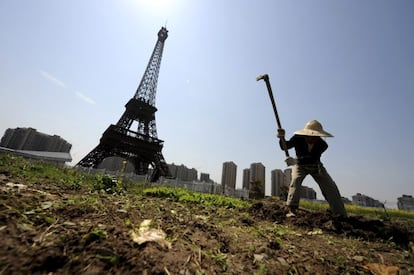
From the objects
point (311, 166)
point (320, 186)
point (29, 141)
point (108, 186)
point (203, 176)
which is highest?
point (29, 141)

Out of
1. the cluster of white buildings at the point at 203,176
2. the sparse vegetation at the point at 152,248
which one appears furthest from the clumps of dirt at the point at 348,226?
the cluster of white buildings at the point at 203,176

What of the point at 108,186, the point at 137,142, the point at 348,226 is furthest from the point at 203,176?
the point at 348,226

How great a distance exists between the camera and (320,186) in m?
4.47

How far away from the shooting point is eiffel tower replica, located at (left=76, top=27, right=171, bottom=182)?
84.8ft

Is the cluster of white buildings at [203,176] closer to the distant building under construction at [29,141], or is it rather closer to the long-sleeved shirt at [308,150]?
the distant building under construction at [29,141]

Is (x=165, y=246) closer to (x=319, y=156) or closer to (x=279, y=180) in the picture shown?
(x=319, y=156)

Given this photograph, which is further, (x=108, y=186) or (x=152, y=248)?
(x=108, y=186)

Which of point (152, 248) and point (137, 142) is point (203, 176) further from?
point (152, 248)

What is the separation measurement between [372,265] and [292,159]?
3.42m

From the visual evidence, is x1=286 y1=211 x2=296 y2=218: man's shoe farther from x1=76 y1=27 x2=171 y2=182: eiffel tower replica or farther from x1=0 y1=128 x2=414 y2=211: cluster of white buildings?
x1=0 y1=128 x2=414 y2=211: cluster of white buildings

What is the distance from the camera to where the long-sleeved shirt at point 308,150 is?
4.57 m

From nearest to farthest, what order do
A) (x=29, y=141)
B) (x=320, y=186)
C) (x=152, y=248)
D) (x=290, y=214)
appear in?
(x=152, y=248), (x=290, y=214), (x=320, y=186), (x=29, y=141)

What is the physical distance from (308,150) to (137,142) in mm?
26625

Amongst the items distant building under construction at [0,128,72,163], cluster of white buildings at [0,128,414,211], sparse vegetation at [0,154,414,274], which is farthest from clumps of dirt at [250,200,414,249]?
distant building under construction at [0,128,72,163]
